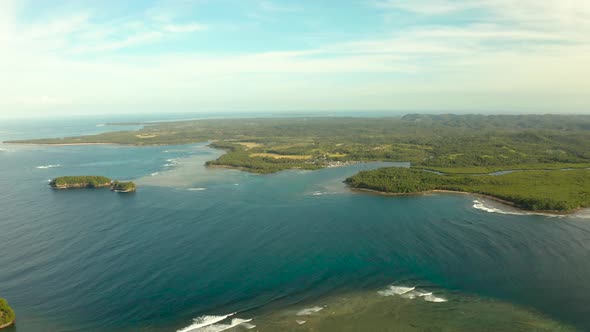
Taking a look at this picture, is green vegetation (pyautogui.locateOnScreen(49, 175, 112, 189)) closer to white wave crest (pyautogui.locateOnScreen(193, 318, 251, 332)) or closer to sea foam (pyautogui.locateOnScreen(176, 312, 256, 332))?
sea foam (pyautogui.locateOnScreen(176, 312, 256, 332))

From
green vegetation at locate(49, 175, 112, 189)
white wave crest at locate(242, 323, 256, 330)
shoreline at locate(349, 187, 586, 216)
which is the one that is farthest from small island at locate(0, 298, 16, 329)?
shoreline at locate(349, 187, 586, 216)

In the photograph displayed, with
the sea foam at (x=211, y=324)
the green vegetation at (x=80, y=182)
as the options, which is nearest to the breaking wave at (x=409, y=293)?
the sea foam at (x=211, y=324)

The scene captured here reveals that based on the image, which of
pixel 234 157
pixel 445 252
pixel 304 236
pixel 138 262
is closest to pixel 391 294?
pixel 445 252

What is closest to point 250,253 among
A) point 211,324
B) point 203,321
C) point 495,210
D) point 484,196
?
point 203,321

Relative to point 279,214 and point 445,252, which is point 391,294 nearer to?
point 445,252

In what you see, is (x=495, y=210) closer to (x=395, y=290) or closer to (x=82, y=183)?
(x=395, y=290)

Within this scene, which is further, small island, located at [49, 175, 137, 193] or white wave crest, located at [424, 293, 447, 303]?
small island, located at [49, 175, 137, 193]
